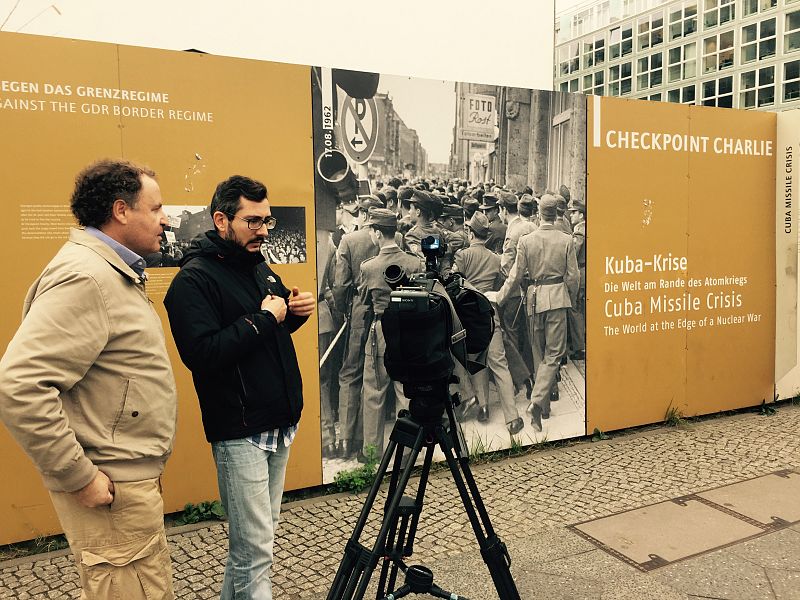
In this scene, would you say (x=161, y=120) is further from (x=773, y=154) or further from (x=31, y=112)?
(x=773, y=154)

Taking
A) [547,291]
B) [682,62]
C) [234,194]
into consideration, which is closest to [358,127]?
[547,291]

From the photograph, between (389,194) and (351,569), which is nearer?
(351,569)

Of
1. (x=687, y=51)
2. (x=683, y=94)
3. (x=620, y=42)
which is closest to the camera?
(x=687, y=51)

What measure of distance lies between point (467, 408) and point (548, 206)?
6.35 feet

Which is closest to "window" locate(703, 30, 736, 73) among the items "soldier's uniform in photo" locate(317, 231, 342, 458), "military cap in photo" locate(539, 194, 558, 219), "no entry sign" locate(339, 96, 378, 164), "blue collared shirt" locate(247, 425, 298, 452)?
"military cap in photo" locate(539, 194, 558, 219)

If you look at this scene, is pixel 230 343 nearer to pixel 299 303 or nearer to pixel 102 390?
pixel 299 303

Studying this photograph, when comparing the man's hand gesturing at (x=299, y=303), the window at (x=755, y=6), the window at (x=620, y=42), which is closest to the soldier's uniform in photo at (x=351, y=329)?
the man's hand gesturing at (x=299, y=303)

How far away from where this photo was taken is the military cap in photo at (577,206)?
5.85 m

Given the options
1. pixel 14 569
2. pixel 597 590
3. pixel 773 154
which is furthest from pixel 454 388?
pixel 773 154

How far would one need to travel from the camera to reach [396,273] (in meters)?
2.61

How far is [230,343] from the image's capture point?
249 cm

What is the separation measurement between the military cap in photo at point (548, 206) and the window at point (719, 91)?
77.8 metres

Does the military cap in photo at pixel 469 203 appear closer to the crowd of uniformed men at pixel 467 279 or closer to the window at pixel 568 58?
the crowd of uniformed men at pixel 467 279

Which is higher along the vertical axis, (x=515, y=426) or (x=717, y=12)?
(x=717, y=12)
